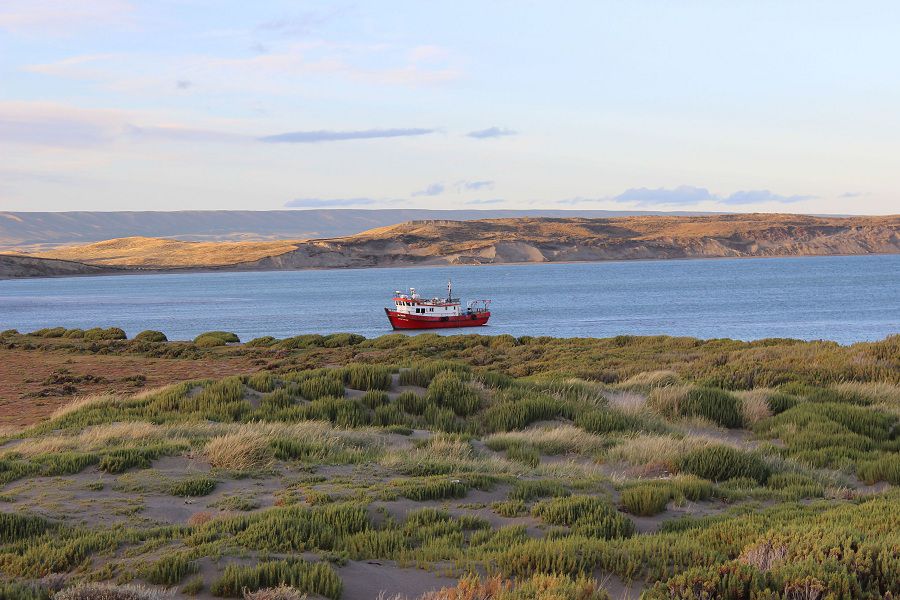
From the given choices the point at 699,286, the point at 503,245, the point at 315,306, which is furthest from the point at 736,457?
the point at 503,245

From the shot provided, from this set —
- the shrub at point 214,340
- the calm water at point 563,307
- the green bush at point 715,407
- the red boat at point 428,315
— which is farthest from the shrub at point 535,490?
the red boat at point 428,315

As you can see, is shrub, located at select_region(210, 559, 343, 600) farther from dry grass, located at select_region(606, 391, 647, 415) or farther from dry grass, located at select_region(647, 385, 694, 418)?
dry grass, located at select_region(647, 385, 694, 418)

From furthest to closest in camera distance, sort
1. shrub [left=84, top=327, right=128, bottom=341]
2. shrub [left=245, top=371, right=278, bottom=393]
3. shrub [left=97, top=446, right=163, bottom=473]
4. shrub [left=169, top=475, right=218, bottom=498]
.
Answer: shrub [left=84, top=327, right=128, bottom=341], shrub [left=245, top=371, right=278, bottom=393], shrub [left=97, top=446, right=163, bottom=473], shrub [left=169, top=475, right=218, bottom=498]

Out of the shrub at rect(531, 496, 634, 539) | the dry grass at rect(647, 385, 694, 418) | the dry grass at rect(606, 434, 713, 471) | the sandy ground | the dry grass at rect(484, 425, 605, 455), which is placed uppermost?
the shrub at rect(531, 496, 634, 539)

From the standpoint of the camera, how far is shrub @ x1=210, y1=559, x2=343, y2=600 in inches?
227

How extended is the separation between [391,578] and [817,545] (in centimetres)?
299

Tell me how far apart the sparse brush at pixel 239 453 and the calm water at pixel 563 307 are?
48308 millimetres

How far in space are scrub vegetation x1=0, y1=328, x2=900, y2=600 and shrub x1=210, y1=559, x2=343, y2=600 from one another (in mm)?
15

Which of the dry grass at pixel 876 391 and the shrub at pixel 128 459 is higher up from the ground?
the shrub at pixel 128 459

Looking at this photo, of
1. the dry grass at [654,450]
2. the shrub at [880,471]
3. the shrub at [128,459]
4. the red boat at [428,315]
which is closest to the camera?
the shrub at [128,459]

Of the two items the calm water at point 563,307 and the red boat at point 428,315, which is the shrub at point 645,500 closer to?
Result: the calm water at point 563,307

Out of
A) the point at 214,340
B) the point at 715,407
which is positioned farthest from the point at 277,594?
the point at 214,340

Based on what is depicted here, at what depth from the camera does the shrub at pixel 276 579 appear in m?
5.75

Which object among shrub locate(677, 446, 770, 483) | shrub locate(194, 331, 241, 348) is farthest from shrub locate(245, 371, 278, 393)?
shrub locate(194, 331, 241, 348)
